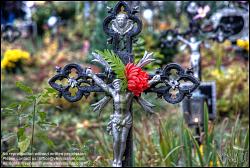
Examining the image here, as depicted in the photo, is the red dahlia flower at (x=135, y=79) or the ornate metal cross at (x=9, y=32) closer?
the red dahlia flower at (x=135, y=79)

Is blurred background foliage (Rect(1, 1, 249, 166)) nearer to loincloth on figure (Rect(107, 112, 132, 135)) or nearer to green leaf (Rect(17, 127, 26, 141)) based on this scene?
green leaf (Rect(17, 127, 26, 141))

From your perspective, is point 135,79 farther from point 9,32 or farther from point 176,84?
point 9,32

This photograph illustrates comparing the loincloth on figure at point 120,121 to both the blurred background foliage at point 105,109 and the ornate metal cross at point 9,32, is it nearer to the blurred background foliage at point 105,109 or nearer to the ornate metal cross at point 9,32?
the blurred background foliage at point 105,109

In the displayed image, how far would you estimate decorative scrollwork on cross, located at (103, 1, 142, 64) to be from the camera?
2174mm

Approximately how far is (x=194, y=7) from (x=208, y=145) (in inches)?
84.6

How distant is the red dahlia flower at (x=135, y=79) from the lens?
2.02 metres

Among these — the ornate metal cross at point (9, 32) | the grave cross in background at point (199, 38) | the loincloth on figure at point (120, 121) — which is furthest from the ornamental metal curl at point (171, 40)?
the loincloth on figure at point (120, 121)

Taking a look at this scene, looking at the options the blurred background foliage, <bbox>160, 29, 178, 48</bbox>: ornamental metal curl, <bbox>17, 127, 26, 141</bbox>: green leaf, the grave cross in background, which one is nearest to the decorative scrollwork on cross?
the blurred background foliage

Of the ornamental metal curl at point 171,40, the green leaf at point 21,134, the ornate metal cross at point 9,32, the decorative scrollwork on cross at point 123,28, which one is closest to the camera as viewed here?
the decorative scrollwork on cross at point 123,28

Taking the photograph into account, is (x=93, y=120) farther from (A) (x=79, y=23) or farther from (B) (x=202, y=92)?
(A) (x=79, y=23)

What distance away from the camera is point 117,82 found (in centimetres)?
207

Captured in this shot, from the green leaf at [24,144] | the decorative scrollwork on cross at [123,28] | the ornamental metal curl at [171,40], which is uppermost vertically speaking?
the ornamental metal curl at [171,40]

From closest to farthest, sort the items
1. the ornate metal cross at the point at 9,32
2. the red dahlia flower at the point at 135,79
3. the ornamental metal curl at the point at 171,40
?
1. the red dahlia flower at the point at 135,79
2. the ornamental metal curl at the point at 171,40
3. the ornate metal cross at the point at 9,32

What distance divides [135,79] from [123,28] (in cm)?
30
